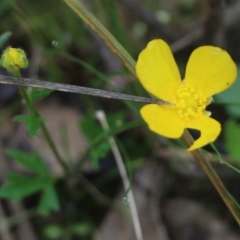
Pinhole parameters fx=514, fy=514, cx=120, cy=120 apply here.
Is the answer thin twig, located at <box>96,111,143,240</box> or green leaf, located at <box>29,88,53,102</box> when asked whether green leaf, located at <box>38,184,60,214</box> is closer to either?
thin twig, located at <box>96,111,143,240</box>

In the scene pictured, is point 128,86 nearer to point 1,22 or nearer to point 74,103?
point 74,103

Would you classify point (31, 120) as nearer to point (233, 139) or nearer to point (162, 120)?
point (162, 120)

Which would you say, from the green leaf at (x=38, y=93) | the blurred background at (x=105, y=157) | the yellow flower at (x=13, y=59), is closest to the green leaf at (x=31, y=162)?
the blurred background at (x=105, y=157)

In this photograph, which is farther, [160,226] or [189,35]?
[189,35]

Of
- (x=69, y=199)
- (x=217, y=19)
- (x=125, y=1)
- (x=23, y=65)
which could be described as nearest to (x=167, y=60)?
(x=23, y=65)

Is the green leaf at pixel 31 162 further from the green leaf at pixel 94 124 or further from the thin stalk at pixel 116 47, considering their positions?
the thin stalk at pixel 116 47

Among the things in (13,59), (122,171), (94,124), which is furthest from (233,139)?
(13,59)
